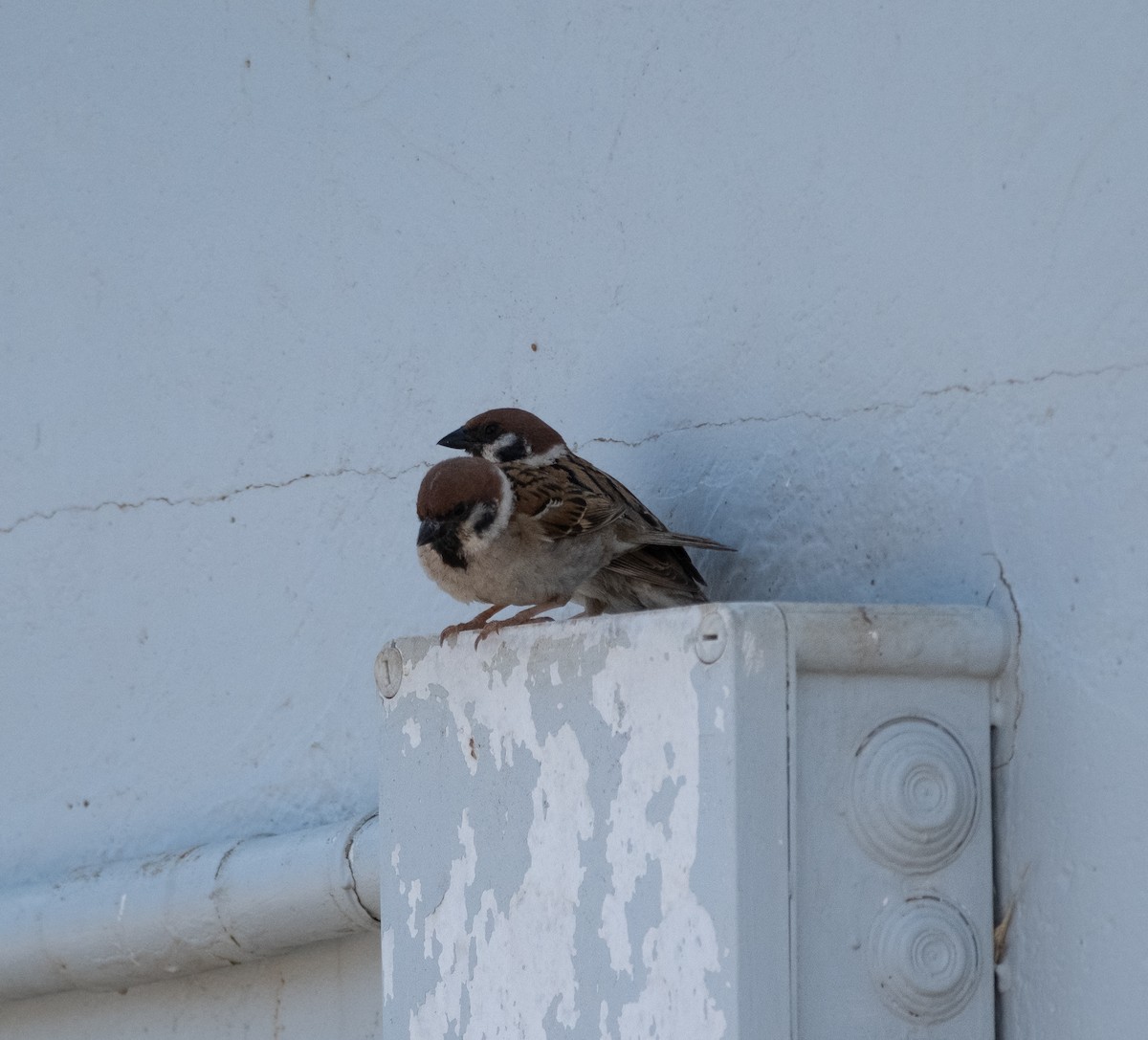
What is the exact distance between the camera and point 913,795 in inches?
60.2

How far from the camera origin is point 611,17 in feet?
7.61

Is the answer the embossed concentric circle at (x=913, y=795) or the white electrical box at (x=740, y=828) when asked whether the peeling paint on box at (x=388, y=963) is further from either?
the embossed concentric circle at (x=913, y=795)

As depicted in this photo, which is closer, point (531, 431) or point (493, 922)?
point (493, 922)

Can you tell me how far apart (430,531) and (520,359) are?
45 cm

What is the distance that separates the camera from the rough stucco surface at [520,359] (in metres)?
1.63

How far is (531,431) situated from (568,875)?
2.63ft

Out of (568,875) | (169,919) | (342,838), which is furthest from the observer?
(169,919)

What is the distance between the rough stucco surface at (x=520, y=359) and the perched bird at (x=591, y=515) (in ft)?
0.23

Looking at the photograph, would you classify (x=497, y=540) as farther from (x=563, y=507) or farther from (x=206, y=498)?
(x=206, y=498)

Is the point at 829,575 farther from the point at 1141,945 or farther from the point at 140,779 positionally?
the point at 140,779

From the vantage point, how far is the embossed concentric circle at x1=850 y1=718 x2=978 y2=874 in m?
1.52

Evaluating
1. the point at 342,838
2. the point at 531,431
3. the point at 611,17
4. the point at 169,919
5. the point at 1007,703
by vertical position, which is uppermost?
the point at 611,17

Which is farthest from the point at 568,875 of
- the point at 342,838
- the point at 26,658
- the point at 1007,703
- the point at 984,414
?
the point at 26,658

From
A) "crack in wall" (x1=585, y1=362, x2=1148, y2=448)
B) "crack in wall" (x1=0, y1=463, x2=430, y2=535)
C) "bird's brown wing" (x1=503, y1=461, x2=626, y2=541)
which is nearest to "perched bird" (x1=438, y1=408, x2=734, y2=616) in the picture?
"bird's brown wing" (x1=503, y1=461, x2=626, y2=541)
